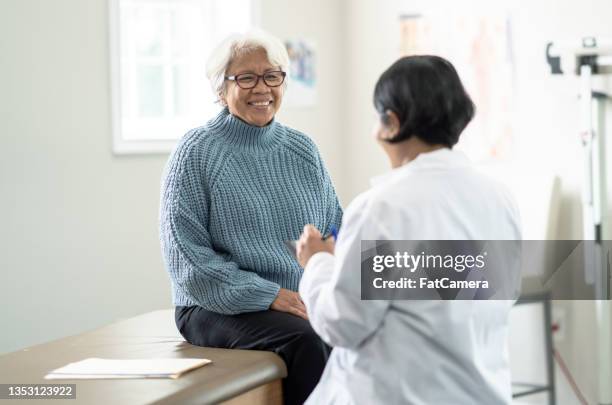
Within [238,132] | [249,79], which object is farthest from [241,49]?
[238,132]

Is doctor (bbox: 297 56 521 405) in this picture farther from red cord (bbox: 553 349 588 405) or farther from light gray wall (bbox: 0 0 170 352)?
red cord (bbox: 553 349 588 405)

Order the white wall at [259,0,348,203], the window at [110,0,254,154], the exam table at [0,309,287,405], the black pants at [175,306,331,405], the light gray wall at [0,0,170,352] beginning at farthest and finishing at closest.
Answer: the white wall at [259,0,348,203]
the window at [110,0,254,154]
the light gray wall at [0,0,170,352]
the black pants at [175,306,331,405]
the exam table at [0,309,287,405]

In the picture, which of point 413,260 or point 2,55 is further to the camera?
point 2,55

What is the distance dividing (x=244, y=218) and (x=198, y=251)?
0.17 metres

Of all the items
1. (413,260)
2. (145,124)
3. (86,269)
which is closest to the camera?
(413,260)

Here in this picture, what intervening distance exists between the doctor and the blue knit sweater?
784 millimetres

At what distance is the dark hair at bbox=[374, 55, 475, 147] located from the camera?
1.71 metres

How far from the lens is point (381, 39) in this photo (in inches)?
190

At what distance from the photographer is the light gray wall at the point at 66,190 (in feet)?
12.0

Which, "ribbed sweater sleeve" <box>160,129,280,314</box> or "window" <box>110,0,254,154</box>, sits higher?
"window" <box>110,0,254,154</box>

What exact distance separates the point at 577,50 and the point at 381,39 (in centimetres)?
138

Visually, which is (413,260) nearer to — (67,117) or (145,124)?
(67,117)

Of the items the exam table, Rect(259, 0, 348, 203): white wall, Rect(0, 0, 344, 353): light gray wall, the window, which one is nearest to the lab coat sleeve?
the exam table

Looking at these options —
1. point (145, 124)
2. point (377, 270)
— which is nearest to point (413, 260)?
point (377, 270)
